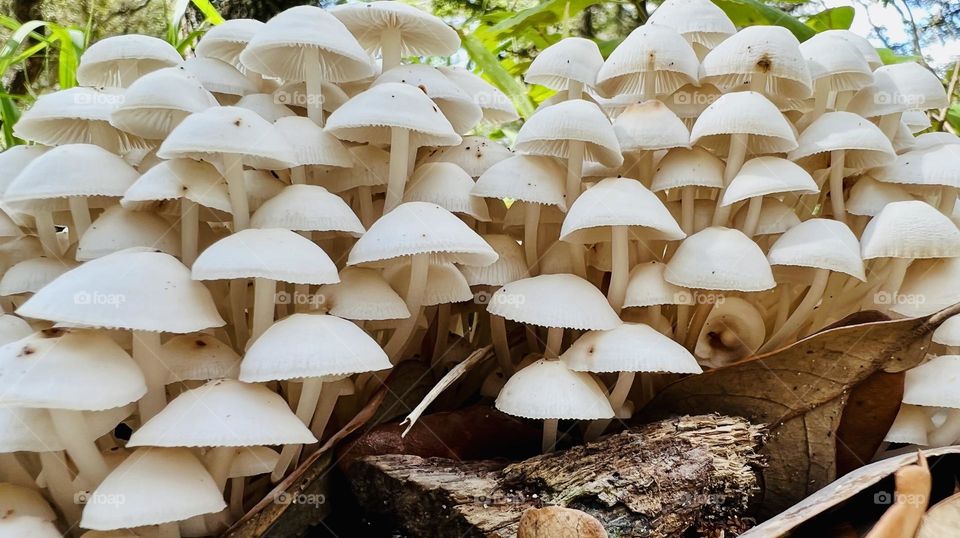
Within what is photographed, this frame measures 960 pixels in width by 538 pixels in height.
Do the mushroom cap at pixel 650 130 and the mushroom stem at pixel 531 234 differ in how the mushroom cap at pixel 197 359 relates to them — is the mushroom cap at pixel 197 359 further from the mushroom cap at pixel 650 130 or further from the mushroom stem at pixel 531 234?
the mushroom cap at pixel 650 130

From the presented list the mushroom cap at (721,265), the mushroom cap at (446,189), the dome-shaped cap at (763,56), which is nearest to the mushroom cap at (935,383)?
the mushroom cap at (721,265)

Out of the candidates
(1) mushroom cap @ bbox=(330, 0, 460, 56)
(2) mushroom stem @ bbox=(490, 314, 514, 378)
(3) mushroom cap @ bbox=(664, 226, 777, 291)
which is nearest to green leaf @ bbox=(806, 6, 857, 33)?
(1) mushroom cap @ bbox=(330, 0, 460, 56)

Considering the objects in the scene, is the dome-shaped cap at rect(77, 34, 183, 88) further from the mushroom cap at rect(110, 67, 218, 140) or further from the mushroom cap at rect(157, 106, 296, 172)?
the mushroom cap at rect(157, 106, 296, 172)

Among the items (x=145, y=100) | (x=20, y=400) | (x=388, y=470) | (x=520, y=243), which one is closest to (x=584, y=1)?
(x=520, y=243)

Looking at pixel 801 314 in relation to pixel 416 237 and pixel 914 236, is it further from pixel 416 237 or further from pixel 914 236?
pixel 416 237

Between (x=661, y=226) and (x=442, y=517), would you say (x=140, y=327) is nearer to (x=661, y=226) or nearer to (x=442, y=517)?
(x=442, y=517)

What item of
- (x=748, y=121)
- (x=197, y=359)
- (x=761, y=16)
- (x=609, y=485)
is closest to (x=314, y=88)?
(x=197, y=359)
